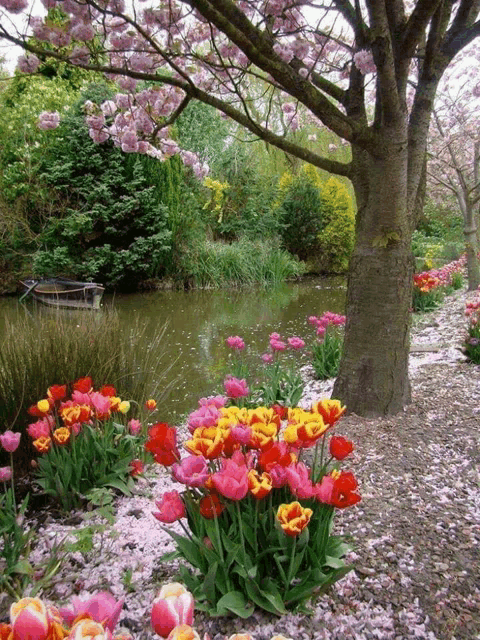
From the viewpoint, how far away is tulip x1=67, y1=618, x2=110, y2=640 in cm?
56

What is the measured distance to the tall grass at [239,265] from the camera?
1314 centimetres

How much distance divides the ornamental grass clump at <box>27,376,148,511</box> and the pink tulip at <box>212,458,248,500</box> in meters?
0.81

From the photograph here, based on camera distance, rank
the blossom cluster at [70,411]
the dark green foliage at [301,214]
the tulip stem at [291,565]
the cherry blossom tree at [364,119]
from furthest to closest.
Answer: the dark green foliage at [301,214] < the cherry blossom tree at [364,119] < the blossom cluster at [70,411] < the tulip stem at [291,565]

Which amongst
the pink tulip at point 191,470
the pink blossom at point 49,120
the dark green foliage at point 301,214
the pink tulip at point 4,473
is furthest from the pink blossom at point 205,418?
the dark green foliage at point 301,214

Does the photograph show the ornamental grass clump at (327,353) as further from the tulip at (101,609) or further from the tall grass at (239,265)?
the tall grass at (239,265)

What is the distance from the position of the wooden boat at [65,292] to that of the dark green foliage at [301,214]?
7.86 metres

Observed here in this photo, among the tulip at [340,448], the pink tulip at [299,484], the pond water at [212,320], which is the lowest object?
the pond water at [212,320]

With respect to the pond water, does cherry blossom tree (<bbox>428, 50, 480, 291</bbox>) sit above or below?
above

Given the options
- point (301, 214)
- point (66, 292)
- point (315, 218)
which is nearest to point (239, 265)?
point (301, 214)

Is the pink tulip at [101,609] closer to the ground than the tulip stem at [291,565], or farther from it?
farther from it

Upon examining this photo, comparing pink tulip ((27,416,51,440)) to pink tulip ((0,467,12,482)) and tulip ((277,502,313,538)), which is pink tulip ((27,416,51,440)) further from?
tulip ((277,502,313,538))

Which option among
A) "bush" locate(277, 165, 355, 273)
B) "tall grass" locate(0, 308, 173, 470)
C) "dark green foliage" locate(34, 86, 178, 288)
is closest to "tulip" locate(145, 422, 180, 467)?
"tall grass" locate(0, 308, 173, 470)

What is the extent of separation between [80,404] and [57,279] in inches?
357

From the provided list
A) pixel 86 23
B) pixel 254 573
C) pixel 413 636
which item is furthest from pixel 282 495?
pixel 86 23
